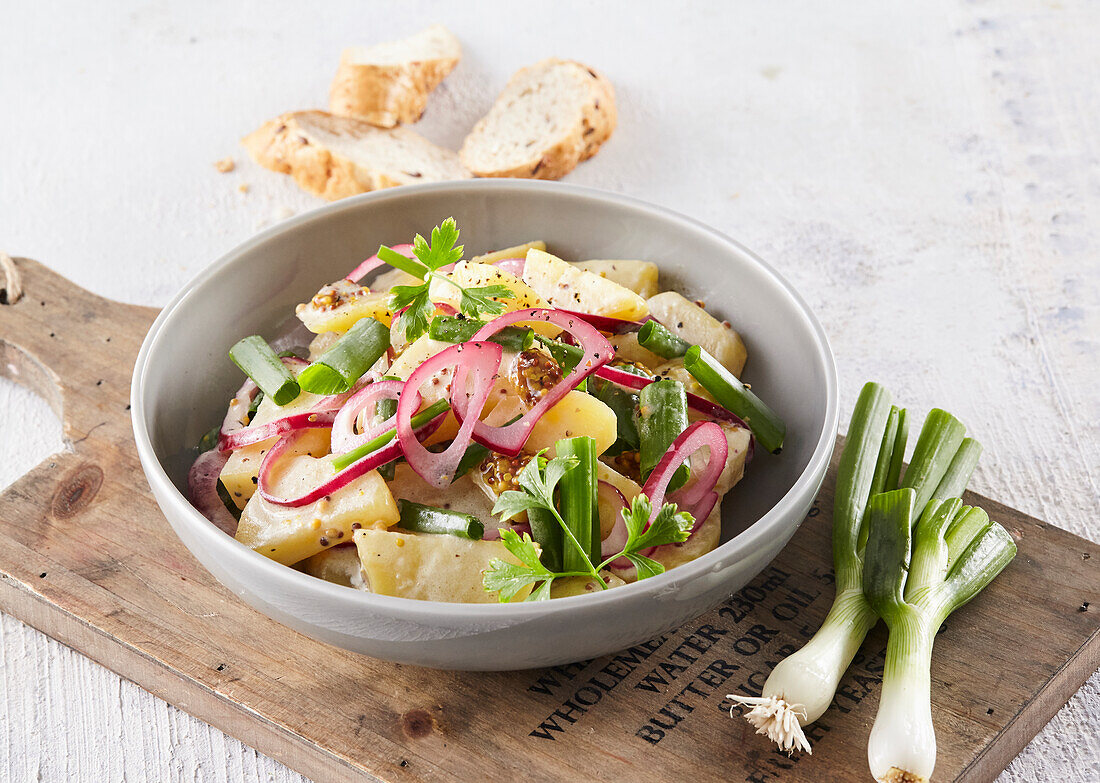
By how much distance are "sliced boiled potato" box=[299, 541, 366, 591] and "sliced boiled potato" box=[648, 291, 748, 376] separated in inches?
38.3

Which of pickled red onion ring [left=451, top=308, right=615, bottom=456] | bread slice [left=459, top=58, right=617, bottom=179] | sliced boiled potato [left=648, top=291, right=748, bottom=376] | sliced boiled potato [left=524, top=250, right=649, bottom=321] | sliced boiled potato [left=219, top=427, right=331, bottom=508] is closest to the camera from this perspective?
pickled red onion ring [left=451, top=308, right=615, bottom=456]

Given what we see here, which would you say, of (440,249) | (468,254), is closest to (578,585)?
(440,249)

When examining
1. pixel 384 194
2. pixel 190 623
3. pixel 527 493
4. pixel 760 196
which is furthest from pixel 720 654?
pixel 760 196

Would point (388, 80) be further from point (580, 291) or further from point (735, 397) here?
point (735, 397)

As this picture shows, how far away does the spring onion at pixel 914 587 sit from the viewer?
6.48 ft

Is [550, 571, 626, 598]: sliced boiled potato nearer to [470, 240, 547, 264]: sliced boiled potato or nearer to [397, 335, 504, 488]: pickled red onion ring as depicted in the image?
[397, 335, 504, 488]: pickled red onion ring

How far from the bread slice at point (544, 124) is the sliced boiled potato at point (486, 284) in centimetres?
179

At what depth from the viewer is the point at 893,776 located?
1.95 metres

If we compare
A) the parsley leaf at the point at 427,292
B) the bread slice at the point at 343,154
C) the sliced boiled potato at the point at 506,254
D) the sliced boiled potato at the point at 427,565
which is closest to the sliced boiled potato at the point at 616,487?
the sliced boiled potato at the point at 427,565

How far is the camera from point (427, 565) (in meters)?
2.04

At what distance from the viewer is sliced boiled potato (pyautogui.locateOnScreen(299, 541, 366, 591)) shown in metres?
2.12

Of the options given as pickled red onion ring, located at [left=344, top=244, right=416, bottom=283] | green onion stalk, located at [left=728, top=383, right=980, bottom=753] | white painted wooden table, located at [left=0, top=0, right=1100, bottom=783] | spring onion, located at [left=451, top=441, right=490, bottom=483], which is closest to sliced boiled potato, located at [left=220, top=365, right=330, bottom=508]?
spring onion, located at [left=451, top=441, right=490, bottom=483]

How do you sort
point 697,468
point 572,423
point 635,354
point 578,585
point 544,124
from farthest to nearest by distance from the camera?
point 544,124, point 635,354, point 697,468, point 572,423, point 578,585

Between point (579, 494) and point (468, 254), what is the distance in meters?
1.15
